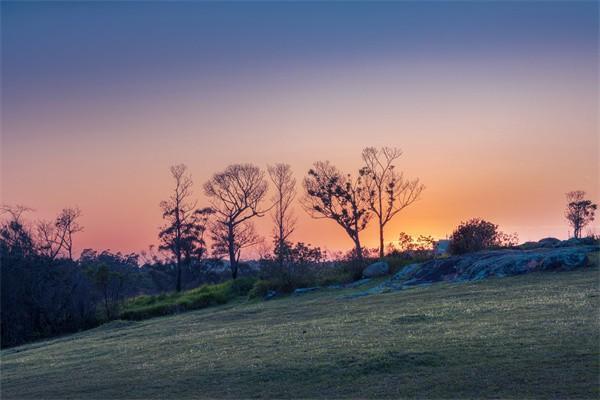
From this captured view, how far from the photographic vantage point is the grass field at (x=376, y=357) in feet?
39.5

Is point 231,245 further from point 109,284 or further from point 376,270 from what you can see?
point 376,270

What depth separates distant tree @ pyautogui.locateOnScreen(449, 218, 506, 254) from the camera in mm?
41594

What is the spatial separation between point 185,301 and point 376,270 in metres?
13.8

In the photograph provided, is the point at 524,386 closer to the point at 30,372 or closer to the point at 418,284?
the point at 30,372

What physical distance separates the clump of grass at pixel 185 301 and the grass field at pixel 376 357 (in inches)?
787

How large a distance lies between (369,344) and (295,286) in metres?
26.7

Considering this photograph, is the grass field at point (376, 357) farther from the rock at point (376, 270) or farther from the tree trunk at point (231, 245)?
the tree trunk at point (231, 245)

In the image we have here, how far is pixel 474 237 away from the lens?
1651 inches

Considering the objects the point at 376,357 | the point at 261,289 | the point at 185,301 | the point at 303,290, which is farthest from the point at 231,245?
the point at 376,357

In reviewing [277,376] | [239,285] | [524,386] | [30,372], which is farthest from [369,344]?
[239,285]

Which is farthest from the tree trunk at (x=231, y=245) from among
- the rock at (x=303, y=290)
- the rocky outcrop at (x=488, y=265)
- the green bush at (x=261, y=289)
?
the rocky outcrop at (x=488, y=265)

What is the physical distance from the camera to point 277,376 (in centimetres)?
1390

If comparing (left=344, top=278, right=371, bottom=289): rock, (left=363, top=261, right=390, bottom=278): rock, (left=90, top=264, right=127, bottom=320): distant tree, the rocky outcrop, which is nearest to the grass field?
the rocky outcrop

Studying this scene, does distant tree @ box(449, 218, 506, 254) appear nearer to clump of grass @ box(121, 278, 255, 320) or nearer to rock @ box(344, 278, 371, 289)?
rock @ box(344, 278, 371, 289)
